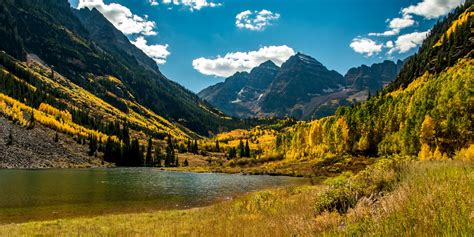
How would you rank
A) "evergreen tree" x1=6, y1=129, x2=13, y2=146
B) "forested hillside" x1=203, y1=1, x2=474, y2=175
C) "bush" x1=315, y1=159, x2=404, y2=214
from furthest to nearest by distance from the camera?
1. "evergreen tree" x1=6, y1=129, x2=13, y2=146
2. "forested hillside" x1=203, y1=1, x2=474, y2=175
3. "bush" x1=315, y1=159, x2=404, y2=214

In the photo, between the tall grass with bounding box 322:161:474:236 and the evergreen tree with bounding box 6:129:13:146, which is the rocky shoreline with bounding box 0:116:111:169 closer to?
the evergreen tree with bounding box 6:129:13:146

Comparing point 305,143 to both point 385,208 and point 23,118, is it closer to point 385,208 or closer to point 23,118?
point 23,118

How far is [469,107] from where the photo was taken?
6131 centimetres

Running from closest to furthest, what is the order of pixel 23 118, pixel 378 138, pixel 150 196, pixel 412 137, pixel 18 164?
1. pixel 150 196
2. pixel 412 137
3. pixel 378 138
4. pixel 18 164
5. pixel 23 118

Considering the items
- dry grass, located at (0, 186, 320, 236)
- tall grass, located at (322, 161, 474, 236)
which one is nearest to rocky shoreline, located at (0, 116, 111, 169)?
dry grass, located at (0, 186, 320, 236)

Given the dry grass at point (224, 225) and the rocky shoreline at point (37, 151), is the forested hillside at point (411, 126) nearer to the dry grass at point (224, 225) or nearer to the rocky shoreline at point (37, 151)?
the dry grass at point (224, 225)

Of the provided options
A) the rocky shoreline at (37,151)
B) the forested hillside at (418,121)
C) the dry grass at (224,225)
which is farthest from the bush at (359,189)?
the rocky shoreline at (37,151)

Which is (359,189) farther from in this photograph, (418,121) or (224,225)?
(418,121)

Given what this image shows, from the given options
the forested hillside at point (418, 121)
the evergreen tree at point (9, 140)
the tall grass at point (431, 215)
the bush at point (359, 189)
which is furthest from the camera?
the evergreen tree at point (9, 140)

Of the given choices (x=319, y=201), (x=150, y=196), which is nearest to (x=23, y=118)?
(x=150, y=196)

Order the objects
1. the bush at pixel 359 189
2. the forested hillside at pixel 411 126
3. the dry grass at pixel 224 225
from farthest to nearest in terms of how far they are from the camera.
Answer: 1. the forested hillside at pixel 411 126
2. the bush at pixel 359 189
3. the dry grass at pixel 224 225

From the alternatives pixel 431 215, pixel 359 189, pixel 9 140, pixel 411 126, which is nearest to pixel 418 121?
pixel 411 126

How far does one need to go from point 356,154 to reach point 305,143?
157ft

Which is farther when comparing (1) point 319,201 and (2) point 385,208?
(1) point 319,201
